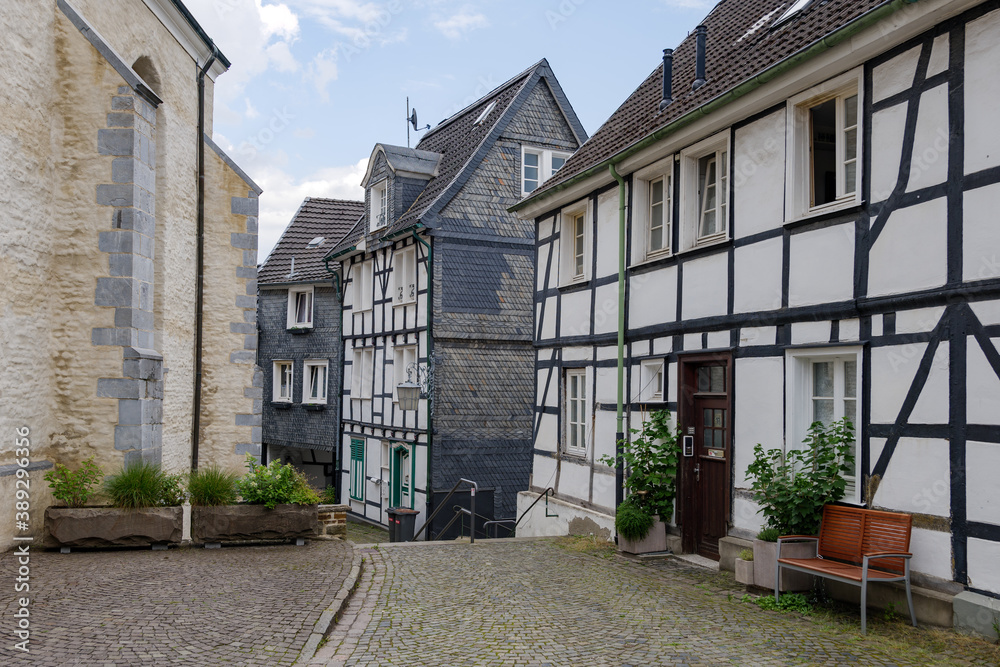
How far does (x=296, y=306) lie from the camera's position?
2766 cm

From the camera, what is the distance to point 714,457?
10305 millimetres

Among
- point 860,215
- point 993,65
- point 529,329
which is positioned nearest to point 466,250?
point 529,329

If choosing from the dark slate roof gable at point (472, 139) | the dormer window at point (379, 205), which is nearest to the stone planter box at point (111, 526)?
the dark slate roof gable at point (472, 139)

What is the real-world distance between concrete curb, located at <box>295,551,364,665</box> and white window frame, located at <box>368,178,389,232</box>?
1528cm

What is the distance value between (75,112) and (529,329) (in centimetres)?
1293

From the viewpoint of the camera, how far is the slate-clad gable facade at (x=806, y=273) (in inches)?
273

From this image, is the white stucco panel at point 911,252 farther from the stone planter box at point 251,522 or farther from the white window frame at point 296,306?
the white window frame at point 296,306

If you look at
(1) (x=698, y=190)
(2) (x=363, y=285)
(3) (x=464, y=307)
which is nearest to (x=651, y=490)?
(1) (x=698, y=190)

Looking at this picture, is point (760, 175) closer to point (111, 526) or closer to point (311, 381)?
point (111, 526)

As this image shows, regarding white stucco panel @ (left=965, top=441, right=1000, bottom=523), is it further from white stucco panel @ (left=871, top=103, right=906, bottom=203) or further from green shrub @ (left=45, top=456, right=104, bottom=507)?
green shrub @ (left=45, top=456, right=104, bottom=507)

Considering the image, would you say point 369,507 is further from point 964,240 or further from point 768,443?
point 964,240

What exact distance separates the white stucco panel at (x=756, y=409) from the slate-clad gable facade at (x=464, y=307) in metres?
11.4

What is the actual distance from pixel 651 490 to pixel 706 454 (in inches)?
37.8

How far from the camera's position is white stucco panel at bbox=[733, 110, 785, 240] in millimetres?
9219
